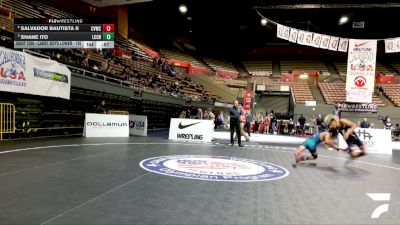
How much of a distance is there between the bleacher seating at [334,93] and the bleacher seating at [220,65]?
1234 cm

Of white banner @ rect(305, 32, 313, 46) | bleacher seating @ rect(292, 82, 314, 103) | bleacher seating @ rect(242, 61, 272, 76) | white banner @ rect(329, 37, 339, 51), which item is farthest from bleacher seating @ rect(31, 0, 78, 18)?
bleacher seating @ rect(242, 61, 272, 76)

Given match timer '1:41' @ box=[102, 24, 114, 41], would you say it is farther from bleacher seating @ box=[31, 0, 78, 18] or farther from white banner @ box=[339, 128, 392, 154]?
bleacher seating @ box=[31, 0, 78, 18]

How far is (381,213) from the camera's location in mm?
3840

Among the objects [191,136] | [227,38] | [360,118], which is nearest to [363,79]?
[191,136]

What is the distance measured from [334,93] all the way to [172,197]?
1309 inches

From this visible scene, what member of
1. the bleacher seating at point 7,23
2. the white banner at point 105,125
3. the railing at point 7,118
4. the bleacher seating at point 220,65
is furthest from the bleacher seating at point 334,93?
the railing at point 7,118

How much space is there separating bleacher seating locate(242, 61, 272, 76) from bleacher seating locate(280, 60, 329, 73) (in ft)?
6.09

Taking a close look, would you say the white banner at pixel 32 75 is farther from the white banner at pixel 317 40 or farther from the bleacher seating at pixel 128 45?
the bleacher seating at pixel 128 45

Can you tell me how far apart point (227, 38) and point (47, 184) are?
37454mm

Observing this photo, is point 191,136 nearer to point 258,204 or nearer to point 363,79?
point 363,79

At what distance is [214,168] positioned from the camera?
6.64 m

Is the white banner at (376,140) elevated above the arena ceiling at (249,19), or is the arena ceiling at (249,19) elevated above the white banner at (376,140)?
the arena ceiling at (249,19)

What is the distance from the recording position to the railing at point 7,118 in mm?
10257
